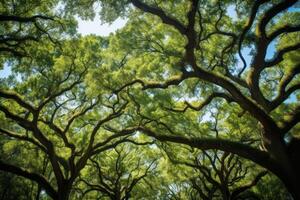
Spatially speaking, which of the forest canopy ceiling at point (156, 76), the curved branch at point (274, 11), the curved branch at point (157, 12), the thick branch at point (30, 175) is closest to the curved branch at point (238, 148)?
the forest canopy ceiling at point (156, 76)

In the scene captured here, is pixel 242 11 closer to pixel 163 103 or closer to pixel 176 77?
pixel 176 77

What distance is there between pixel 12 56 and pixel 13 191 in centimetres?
2181

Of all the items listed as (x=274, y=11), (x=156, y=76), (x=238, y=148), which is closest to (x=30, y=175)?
(x=156, y=76)

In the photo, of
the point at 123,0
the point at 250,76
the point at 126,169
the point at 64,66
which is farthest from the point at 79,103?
the point at 126,169

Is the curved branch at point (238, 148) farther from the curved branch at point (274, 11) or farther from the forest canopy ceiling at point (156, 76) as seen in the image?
the curved branch at point (274, 11)

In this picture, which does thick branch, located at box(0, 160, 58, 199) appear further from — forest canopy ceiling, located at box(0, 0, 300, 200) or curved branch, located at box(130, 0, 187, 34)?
curved branch, located at box(130, 0, 187, 34)

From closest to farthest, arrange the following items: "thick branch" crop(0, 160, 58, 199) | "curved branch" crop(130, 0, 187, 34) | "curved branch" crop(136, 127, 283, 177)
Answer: "curved branch" crop(136, 127, 283, 177) → "curved branch" crop(130, 0, 187, 34) → "thick branch" crop(0, 160, 58, 199)

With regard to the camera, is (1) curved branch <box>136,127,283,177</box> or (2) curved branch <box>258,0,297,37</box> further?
(2) curved branch <box>258,0,297,37</box>

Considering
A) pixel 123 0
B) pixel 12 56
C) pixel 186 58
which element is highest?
pixel 12 56

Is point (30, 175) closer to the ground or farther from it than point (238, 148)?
farther from it

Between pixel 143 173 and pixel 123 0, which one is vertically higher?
pixel 143 173

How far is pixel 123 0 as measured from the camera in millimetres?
10422

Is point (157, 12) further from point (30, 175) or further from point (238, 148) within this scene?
point (30, 175)

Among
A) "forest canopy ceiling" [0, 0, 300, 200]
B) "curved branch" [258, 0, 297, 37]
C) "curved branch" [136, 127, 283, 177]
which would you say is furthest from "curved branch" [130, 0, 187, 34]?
"curved branch" [136, 127, 283, 177]
